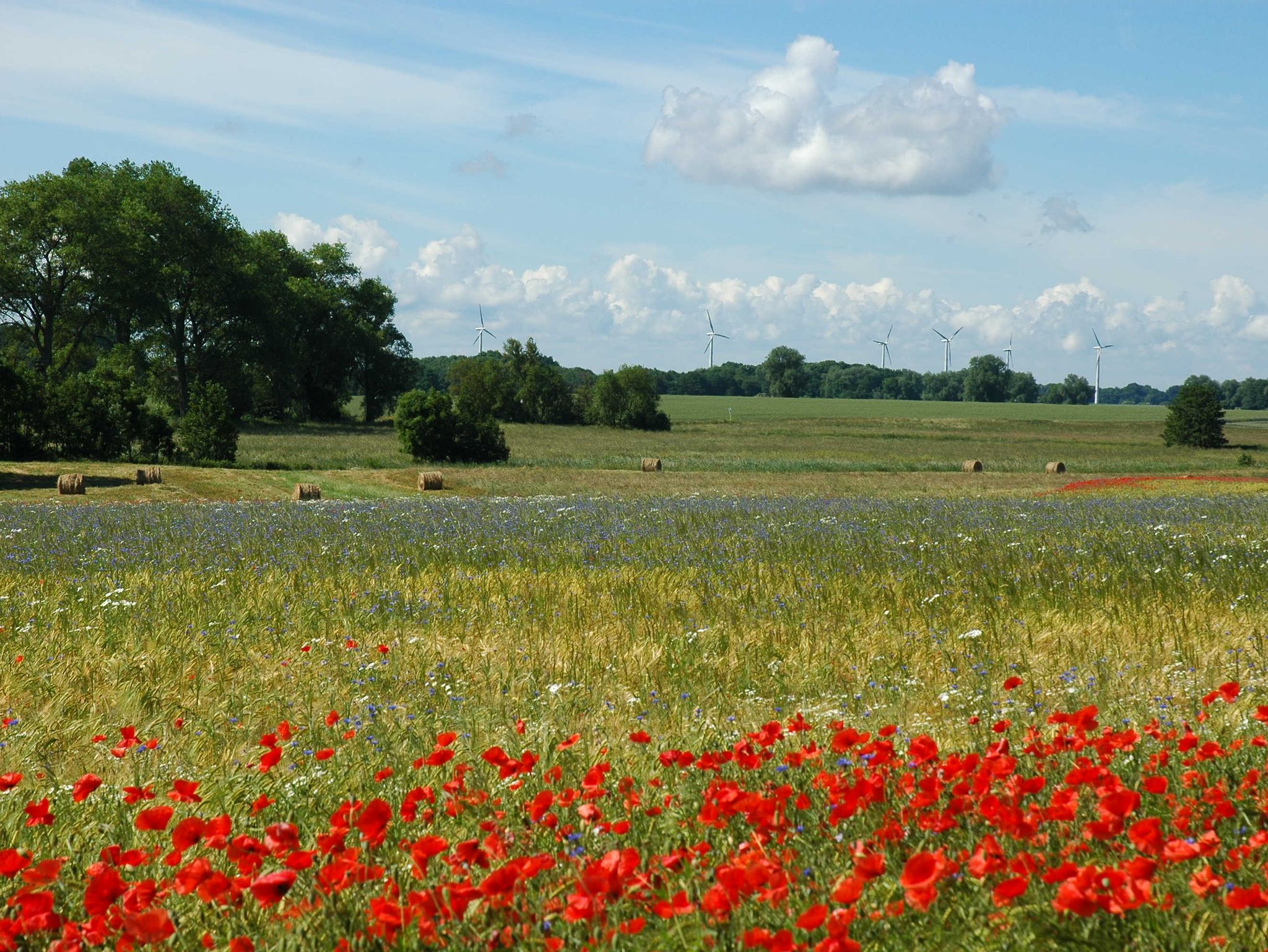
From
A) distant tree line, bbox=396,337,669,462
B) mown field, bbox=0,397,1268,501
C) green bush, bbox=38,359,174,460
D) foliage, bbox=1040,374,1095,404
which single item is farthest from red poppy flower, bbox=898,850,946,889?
foliage, bbox=1040,374,1095,404

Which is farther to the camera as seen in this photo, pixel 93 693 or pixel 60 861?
pixel 93 693

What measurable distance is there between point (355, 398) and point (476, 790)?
133 m

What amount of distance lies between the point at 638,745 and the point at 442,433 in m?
47.8

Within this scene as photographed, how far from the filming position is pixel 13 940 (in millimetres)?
3199

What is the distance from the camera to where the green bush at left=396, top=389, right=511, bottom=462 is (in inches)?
2026

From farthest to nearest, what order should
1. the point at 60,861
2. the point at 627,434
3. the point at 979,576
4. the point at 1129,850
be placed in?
1. the point at 627,434
2. the point at 979,576
3. the point at 1129,850
4. the point at 60,861

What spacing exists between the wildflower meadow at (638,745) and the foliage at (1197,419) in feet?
223

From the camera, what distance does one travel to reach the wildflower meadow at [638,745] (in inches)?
115

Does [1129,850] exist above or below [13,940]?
above

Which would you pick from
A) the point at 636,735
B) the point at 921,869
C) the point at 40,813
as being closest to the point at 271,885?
the point at 40,813

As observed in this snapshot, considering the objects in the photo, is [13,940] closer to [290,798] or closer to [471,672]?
[290,798]

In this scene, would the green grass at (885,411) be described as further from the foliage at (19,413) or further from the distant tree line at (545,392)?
the foliage at (19,413)

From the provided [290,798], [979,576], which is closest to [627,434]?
[979,576]

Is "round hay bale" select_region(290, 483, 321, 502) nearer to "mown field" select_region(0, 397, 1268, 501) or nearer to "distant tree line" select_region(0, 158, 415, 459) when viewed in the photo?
"mown field" select_region(0, 397, 1268, 501)
